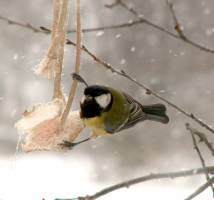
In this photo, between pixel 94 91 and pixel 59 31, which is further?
pixel 94 91

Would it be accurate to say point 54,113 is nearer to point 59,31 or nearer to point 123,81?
point 59,31

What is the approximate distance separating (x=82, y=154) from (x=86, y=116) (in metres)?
8.89

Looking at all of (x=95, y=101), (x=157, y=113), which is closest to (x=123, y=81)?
(x=157, y=113)

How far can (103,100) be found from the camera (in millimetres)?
2443

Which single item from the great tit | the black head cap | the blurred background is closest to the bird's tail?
the great tit

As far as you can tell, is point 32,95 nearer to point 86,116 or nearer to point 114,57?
point 114,57

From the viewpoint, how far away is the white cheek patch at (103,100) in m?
2.35

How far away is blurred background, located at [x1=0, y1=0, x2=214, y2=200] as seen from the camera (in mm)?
10180

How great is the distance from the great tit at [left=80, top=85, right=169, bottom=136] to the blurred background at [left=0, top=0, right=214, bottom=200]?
7257 millimetres

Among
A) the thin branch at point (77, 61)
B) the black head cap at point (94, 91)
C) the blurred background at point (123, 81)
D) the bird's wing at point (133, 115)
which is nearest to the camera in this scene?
the thin branch at point (77, 61)

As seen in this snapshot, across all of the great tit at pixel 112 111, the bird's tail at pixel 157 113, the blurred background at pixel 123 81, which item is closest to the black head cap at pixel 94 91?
the great tit at pixel 112 111

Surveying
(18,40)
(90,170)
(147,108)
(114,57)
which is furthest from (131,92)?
(147,108)

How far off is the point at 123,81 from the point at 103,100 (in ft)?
25.2

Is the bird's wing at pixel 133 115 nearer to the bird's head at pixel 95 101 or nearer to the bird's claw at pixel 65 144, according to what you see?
the bird's head at pixel 95 101
